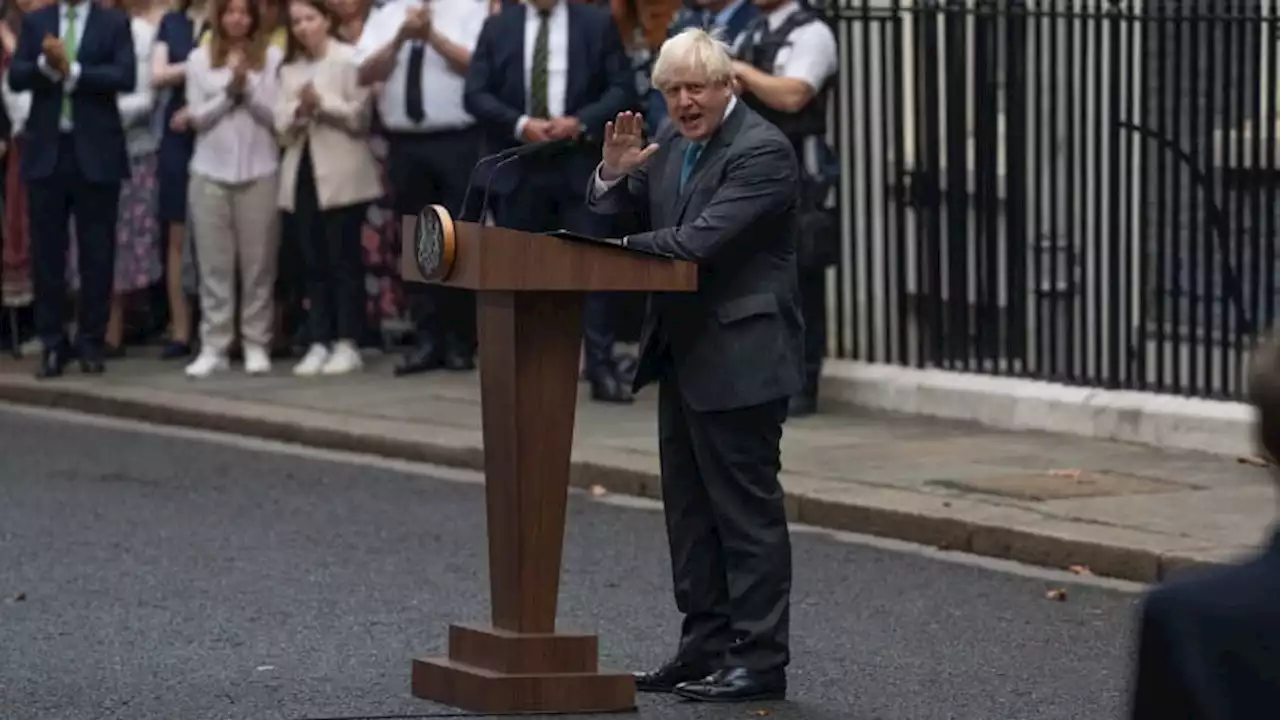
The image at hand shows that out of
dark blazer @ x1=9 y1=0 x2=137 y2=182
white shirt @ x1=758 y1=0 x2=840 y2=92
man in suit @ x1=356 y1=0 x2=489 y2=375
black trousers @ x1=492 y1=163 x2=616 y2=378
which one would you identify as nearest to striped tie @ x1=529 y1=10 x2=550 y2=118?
black trousers @ x1=492 y1=163 x2=616 y2=378

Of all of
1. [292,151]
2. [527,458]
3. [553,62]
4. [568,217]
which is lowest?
[527,458]

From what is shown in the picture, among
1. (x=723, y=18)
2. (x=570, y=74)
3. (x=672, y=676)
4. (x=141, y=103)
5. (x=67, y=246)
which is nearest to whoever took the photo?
(x=672, y=676)

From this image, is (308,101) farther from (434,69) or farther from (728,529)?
(728,529)

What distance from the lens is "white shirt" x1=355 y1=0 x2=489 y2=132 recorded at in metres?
14.3

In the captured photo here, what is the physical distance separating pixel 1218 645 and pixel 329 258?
1214 cm

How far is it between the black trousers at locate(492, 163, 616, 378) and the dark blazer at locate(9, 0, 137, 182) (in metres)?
2.47

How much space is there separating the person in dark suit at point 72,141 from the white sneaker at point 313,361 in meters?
1.16

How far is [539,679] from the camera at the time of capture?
730cm

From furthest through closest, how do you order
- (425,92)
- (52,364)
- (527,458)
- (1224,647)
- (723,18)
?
(52,364) → (425,92) → (723,18) → (527,458) → (1224,647)

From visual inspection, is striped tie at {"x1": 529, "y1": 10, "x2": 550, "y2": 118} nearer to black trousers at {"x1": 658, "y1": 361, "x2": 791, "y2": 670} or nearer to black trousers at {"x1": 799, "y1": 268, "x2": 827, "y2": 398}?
black trousers at {"x1": 799, "y1": 268, "x2": 827, "y2": 398}

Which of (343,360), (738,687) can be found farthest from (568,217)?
(738,687)

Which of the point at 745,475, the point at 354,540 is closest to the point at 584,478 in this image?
the point at 354,540

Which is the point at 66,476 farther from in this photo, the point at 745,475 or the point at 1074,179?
the point at 745,475

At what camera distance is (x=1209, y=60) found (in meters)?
11.7
